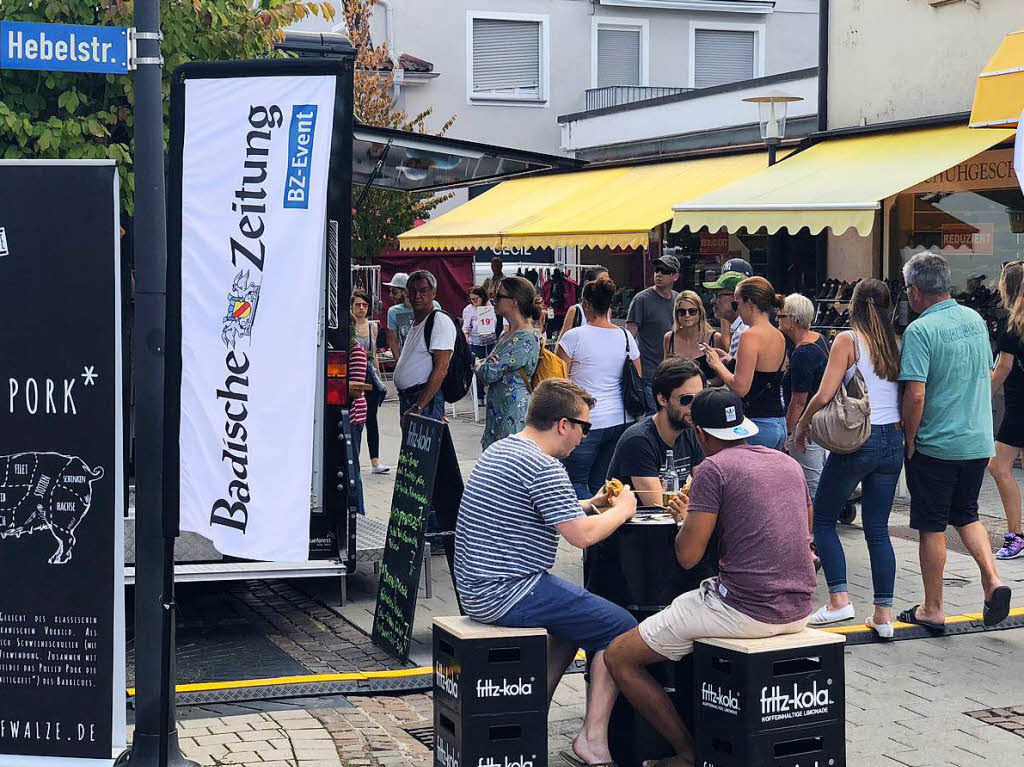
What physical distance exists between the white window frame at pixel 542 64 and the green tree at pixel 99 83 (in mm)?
20756

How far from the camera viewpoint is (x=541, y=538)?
5.32 metres

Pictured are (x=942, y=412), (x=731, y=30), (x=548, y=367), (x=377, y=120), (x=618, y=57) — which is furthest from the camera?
(x=731, y=30)

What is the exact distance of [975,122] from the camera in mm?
12281

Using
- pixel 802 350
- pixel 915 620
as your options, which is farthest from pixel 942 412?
pixel 802 350

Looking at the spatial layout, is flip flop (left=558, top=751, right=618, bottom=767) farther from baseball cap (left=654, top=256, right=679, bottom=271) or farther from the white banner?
baseball cap (left=654, top=256, right=679, bottom=271)

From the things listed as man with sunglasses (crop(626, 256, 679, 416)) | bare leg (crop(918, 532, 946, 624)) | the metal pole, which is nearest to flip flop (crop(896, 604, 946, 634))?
bare leg (crop(918, 532, 946, 624))

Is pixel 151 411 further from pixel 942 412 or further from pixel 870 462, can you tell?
pixel 942 412

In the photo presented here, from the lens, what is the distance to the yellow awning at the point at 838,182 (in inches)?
519

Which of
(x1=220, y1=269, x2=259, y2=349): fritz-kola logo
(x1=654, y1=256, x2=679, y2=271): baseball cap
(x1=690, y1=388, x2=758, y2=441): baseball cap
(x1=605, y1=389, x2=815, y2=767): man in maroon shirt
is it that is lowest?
(x1=605, y1=389, x2=815, y2=767): man in maroon shirt

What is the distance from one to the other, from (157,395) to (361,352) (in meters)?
5.41

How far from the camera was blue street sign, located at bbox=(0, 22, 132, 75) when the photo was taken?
5.01 metres

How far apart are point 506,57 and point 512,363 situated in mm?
23363

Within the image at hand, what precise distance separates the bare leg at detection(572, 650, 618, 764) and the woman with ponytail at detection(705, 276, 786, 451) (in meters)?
3.22

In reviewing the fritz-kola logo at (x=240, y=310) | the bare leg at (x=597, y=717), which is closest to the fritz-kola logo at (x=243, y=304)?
the fritz-kola logo at (x=240, y=310)
